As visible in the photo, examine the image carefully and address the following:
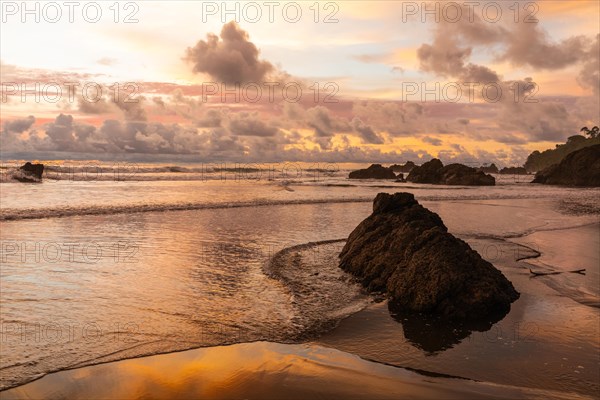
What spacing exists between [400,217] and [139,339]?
23.3 feet

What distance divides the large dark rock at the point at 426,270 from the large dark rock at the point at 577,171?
73.4 m

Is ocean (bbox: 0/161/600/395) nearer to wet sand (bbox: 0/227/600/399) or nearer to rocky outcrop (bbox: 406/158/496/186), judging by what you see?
wet sand (bbox: 0/227/600/399)

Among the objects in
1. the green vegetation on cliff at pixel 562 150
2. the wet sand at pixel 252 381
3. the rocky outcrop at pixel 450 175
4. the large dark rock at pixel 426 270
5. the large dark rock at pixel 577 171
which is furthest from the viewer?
the green vegetation on cliff at pixel 562 150

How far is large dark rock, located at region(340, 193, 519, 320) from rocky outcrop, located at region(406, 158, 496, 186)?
197 ft

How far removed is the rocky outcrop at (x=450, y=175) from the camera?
219 feet

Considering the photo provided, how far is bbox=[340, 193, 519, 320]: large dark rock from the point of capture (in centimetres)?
795

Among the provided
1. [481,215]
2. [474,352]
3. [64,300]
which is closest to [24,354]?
[64,300]

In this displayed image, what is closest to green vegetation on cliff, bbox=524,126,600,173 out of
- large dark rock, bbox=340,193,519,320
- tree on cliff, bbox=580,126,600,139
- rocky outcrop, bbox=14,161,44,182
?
tree on cliff, bbox=580,126,600,139

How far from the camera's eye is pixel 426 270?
338 inches

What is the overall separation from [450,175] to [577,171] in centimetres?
2133

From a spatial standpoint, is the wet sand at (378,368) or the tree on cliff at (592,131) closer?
the wet sand at (378,368)

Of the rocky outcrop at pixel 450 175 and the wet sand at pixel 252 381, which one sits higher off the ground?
the rocky outcrop at pixel 450 175

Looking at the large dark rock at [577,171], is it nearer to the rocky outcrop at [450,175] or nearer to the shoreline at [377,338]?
the rocky outcrop at [450,175]

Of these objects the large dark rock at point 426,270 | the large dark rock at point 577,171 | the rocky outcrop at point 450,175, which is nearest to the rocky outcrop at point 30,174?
the large dark rock at point 426,270
